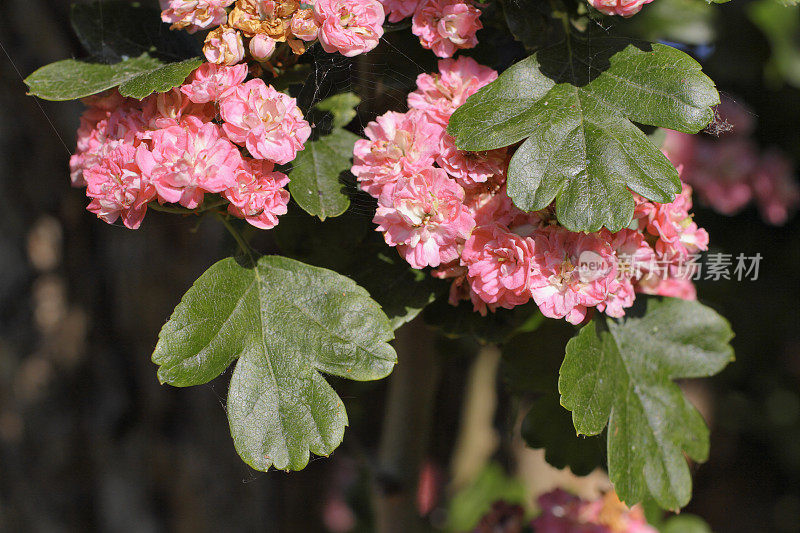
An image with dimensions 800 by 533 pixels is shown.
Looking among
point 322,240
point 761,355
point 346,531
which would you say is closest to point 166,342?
point 322,240

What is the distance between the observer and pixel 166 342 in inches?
26.7

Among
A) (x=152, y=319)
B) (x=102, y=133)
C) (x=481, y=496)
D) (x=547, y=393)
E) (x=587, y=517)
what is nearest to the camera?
(x=102, y=133)

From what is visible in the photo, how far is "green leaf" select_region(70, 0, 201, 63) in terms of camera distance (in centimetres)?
83

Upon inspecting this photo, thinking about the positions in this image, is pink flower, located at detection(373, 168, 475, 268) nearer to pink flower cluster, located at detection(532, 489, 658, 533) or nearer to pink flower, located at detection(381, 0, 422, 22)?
pink flower, located at detection(381, 0, 422, 22)

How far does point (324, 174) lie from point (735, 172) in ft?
4.20

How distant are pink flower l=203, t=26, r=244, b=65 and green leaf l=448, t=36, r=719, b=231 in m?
0.23

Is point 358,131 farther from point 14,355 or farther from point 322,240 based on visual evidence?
point 14,355

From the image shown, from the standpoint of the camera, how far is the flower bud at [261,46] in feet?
2.22

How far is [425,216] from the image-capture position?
670 millimetres

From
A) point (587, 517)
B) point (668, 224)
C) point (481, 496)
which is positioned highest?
point (668, 224)

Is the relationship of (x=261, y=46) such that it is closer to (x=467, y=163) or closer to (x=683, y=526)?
(x=467, y=163)

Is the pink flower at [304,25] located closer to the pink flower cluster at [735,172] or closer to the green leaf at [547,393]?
the green leaf at [547,393]

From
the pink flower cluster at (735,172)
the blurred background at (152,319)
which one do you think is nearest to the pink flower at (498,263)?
the blurred background at (152,319)

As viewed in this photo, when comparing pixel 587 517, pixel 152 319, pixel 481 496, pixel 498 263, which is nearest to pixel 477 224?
pixel 498 263
